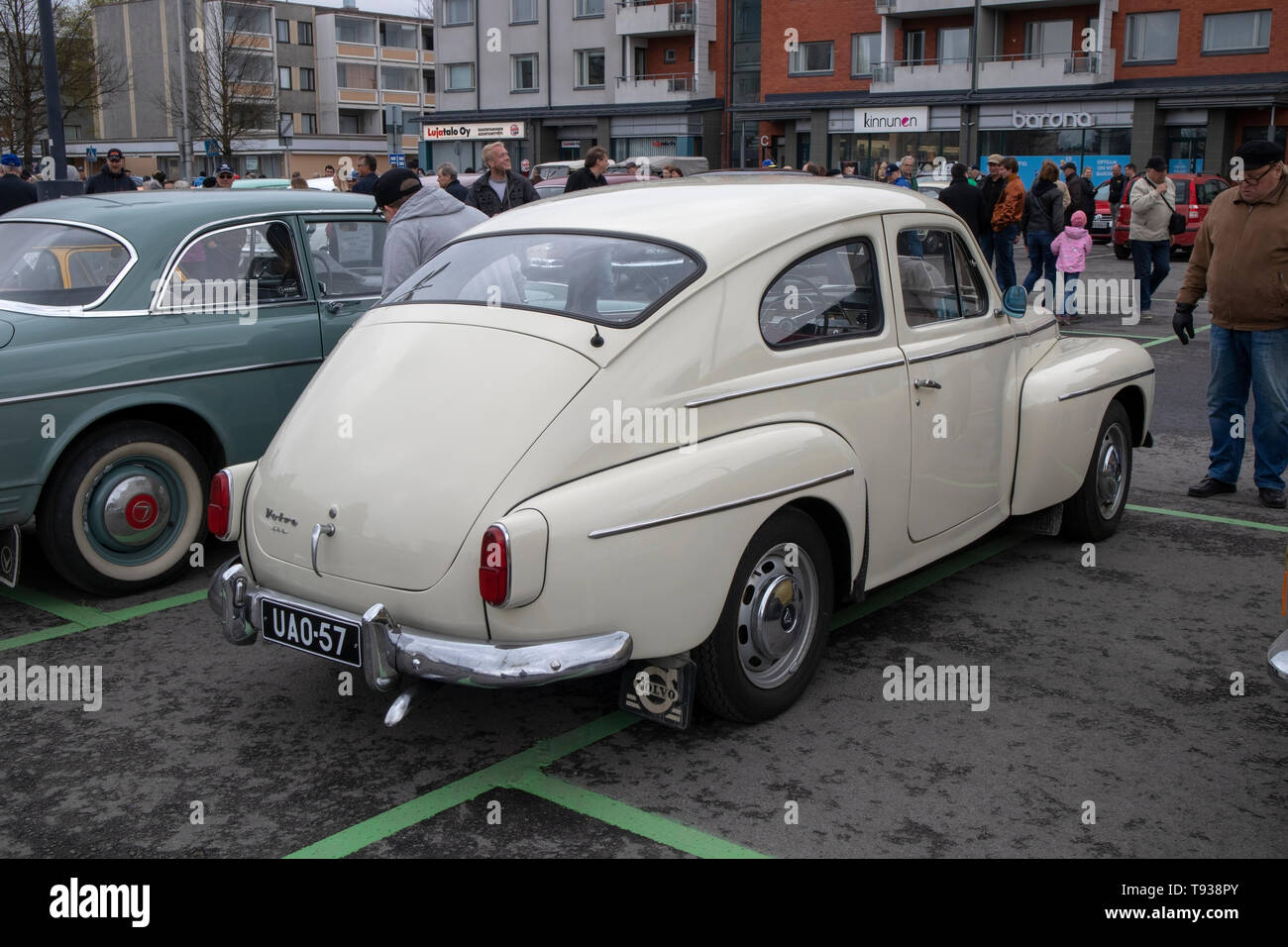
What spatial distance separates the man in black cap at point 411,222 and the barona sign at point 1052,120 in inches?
1641

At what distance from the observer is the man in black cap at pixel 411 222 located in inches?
270

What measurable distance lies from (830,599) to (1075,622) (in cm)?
150

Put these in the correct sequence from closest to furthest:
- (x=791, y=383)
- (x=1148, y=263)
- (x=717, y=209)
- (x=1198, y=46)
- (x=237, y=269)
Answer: (x=791, y=383) → (x=717, y=209) → (x=237, y=269) → (x=1148, y=263) → (x=1198, y=46)

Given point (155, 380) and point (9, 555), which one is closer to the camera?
point (9, 555)

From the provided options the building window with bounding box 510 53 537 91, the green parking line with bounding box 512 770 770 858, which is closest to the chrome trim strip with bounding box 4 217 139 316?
the green parking line with bounding box 512 770 770 858

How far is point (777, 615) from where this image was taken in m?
4.41

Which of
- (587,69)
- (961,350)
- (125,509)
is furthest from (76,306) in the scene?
(587,69)

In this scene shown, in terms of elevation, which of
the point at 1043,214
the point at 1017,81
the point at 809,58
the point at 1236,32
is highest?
the point at 809,58

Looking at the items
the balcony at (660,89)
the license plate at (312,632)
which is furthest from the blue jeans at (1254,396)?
the balcony at (660,89)

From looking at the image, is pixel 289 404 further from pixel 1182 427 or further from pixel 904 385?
pixel 1182 427

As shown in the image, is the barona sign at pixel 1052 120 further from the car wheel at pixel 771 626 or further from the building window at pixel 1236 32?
the car wheel at pixel 771 626

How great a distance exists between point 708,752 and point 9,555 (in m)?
3.59

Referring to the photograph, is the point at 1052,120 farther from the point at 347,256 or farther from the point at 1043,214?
the point at 347,256

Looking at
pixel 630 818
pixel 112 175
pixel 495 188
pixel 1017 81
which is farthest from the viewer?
pixel 1017 81
